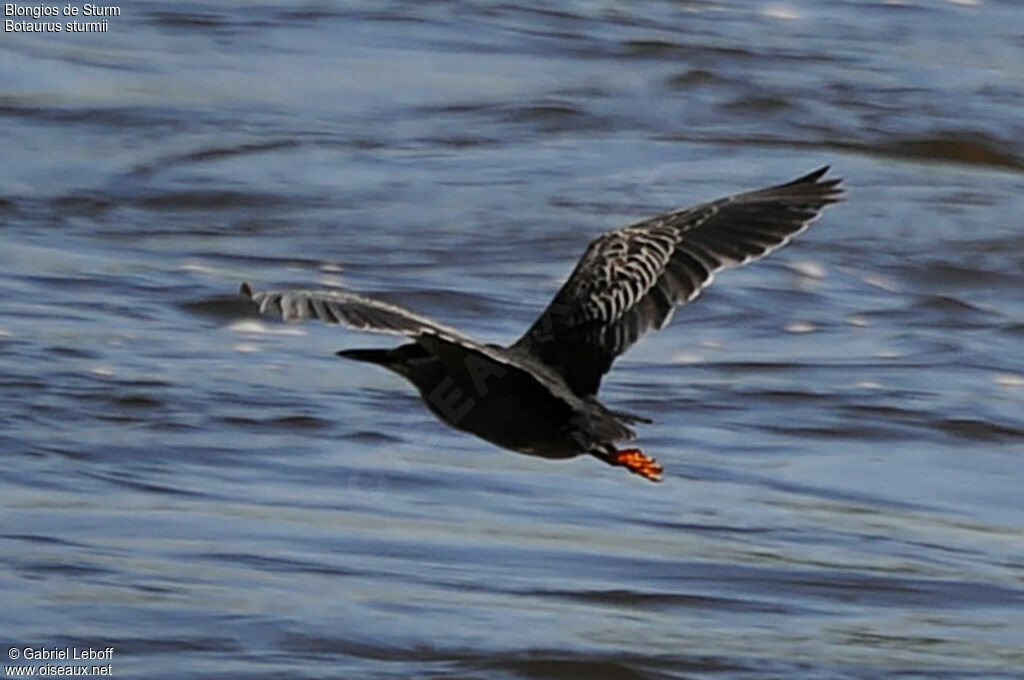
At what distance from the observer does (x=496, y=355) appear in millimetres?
4777

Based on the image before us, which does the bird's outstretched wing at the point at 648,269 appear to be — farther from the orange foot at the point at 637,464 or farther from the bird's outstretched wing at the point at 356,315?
the bird's outstretched wing at the point at 356,315

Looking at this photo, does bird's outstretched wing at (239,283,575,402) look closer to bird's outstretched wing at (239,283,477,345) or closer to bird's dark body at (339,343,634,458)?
bird's outstretched wing at (239,283,477,345)

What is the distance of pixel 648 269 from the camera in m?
5.65

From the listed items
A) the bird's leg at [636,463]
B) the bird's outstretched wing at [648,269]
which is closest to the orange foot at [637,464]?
the bird's leg at [636,463]

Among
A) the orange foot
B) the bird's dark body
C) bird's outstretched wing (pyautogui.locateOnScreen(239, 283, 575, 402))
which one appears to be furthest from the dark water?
bird's outstretched wing (pyautogui.locateOnScreen(239, 283, 575, 402))

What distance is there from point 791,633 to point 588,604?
45 centimetres

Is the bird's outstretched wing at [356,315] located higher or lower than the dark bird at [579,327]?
higher

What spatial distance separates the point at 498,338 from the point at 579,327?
2.95 meters

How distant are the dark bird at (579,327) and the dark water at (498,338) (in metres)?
0.97

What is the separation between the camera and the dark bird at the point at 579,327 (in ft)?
15.3

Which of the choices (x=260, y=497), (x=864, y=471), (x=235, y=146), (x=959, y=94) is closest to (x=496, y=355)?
(x=260, y=497)

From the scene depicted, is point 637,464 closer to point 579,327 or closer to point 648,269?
Answer: point 579,327

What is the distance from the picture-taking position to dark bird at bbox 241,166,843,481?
4.66 m

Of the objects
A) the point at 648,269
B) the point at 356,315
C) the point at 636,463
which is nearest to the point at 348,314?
the point at 356,315
